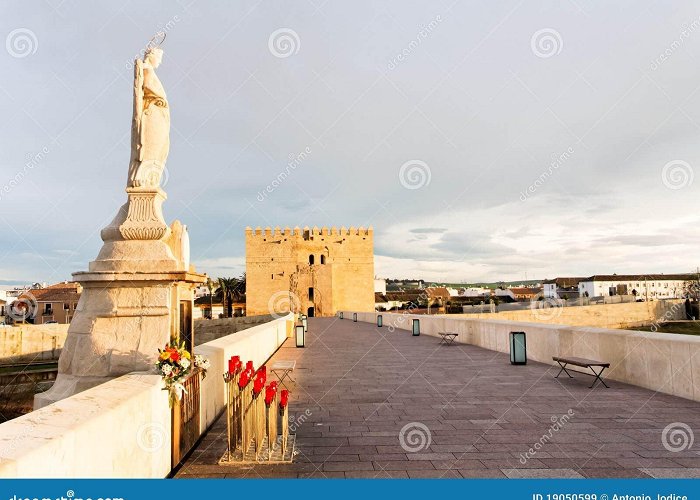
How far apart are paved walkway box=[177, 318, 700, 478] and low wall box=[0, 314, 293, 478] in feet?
2.16

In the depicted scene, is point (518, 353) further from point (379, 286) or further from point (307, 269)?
point (379, 286)

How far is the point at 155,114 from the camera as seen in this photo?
6.07m

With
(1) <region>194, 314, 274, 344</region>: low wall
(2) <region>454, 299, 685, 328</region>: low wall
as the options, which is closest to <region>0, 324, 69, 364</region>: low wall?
(1) <region>194, 314, 274, 344</region>: low wall

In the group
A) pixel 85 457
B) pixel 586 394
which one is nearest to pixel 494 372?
pixel 586 394

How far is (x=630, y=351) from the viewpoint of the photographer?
768 centimetres

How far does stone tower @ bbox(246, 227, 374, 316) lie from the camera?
170ft

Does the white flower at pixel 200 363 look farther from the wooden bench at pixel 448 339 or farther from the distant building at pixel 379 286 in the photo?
the distant building at pixel 379 286

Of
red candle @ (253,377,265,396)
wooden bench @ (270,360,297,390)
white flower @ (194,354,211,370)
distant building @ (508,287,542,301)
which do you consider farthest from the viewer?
distant building @ (508,287,542,301)

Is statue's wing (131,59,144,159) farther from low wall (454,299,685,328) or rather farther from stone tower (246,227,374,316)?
stone tower (246,227,374,316)

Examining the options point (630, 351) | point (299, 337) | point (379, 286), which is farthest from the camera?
point (379, 286)

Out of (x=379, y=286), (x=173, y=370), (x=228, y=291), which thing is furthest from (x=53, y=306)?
(x=173, y=370)

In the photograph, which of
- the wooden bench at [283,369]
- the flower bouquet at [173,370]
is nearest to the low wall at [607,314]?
the wooden bench at [283,369]

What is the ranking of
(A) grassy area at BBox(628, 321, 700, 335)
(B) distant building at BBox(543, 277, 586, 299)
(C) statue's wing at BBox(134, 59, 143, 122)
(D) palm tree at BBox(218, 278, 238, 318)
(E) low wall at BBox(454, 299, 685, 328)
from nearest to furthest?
(C) statue's wing at BBox(134, 59, 143, 122) < (E) low wall at BBox(454, 299, 685, 328) < (A) grassy area at BBox(628, 321, 700, 335) < (D) palm tree at BBox(218, 278, 238, 318) < (B) distant building at BBox(543, 277, 586, 299)

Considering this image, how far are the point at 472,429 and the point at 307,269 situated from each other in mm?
47411
